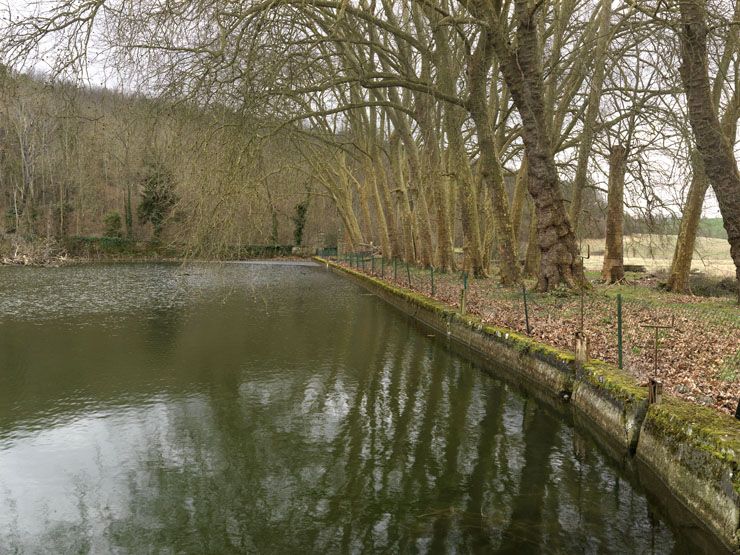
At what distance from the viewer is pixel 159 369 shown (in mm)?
10203

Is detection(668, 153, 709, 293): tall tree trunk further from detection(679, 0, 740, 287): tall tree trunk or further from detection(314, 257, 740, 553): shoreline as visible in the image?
detection(314, 257, 740, 553): shoreline

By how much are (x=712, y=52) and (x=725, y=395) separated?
580 cm

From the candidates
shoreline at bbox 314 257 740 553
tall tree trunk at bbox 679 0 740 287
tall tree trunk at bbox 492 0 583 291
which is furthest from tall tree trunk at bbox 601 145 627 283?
shoreline at bbox 314 257 740 553

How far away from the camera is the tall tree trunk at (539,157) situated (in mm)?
12766

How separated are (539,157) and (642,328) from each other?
15.7 ft

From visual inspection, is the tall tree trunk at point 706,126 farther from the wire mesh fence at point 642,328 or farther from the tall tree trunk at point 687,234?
the tall tree trunk at point 687,234

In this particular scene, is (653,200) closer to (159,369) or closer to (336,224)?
(159,369)

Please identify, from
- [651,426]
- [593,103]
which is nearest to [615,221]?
[593,103]

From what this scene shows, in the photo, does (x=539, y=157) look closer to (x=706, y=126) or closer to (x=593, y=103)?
(x=593, y=103)

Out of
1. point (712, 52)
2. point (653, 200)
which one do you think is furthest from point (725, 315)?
point (712, 52)

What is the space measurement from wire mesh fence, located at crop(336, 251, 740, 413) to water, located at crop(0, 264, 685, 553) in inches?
48.2

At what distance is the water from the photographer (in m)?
4.60

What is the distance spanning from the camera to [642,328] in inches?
388

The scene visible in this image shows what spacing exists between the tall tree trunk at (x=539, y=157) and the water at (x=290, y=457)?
365 centimetres
